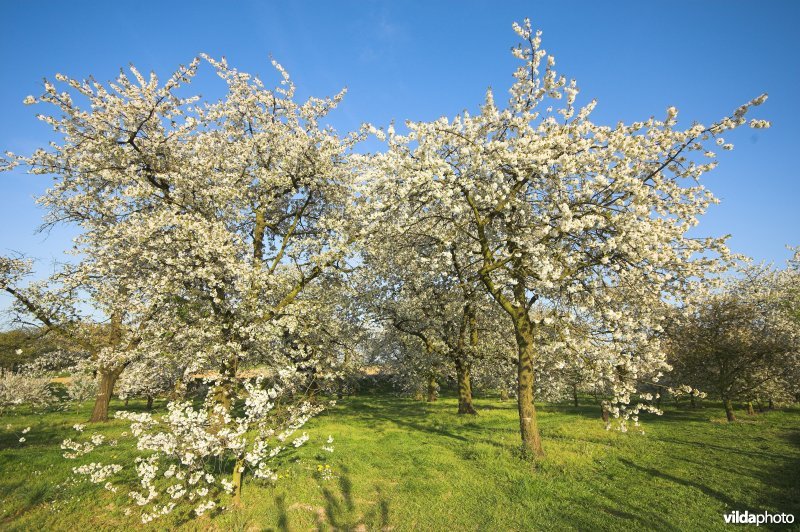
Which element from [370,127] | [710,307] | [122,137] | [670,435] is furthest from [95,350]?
[710,307]

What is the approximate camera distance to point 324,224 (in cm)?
1645

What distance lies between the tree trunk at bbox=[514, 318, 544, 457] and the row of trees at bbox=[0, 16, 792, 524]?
0.08 m

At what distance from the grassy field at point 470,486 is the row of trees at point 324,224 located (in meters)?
1.90

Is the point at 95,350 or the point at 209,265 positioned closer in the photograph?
the point at 209,265

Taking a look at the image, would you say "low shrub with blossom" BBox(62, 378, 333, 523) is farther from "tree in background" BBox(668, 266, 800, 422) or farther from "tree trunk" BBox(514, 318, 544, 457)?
"tree in background" BBox(668, 266, 800, 422)

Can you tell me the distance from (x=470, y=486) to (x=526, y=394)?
14.2 ft

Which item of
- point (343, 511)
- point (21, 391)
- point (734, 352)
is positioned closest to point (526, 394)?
point (343, 511)

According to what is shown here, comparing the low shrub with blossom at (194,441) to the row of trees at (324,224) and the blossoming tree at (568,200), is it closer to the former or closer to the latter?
the row of trees at (324,224)

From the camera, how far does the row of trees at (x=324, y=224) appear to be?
495 inches

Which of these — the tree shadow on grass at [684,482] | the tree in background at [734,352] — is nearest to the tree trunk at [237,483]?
the tree shadow on grass at [684,482]

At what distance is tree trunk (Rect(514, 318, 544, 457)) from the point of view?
14344 millimetres

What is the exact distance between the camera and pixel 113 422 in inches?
872

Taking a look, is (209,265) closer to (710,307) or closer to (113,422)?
(113,422)

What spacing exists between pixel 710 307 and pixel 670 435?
11182 mm
